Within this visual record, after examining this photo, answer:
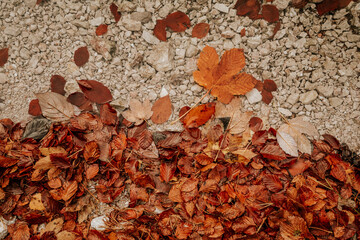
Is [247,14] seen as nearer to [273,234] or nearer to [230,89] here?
[230,89]

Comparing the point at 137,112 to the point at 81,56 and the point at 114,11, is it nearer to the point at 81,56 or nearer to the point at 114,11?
the point at 81,56

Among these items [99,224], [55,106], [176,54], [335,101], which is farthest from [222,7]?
[99,224]

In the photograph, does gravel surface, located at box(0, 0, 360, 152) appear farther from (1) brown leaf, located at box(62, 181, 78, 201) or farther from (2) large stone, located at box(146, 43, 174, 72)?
(1) brown leaf, located at box(62, 181, 78, 201)

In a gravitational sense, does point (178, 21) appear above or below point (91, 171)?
above

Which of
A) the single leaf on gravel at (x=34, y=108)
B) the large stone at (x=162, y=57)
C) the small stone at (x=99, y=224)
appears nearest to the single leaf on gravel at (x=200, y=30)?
the large stone at (x=162, y=57)

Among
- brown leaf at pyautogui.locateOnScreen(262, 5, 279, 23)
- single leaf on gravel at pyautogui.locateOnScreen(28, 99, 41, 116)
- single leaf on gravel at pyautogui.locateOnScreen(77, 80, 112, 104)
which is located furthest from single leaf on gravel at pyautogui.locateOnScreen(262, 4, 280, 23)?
single leaf on gravel at pyautogui.locateOnScreen(28, 99, 41, 116)

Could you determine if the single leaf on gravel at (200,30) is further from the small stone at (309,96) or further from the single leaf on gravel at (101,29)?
the small stone at (309,96)
